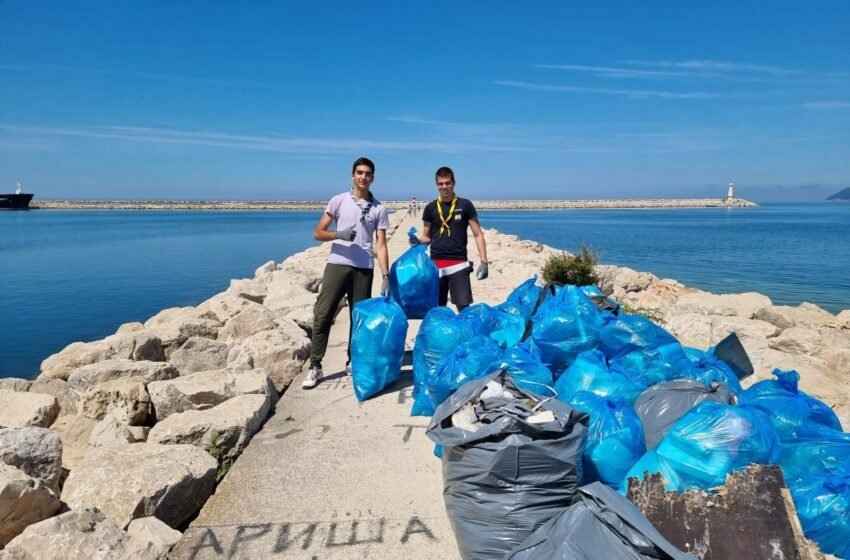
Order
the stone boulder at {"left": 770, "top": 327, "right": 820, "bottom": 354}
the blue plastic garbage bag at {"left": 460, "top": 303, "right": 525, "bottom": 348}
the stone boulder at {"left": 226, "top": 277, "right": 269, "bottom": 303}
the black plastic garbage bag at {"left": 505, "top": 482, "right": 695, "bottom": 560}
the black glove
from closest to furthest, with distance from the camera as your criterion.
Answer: the black plastic garbage bag at {"left": 505, "top": 482, "right": 695, "bottom": 560} → the blue plastic garbage bag at {"left": 460, "top": 303, "right": 525, "bottom": 348} → the black glove → the stone boulder at {"left": 770, "top": 327, "right": 820, "bottom": 354} → the stone boulder at {"left": 226, "top": 277, "right": 269, "bottom": 303}

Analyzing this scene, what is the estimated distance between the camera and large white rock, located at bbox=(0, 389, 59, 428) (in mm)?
4071

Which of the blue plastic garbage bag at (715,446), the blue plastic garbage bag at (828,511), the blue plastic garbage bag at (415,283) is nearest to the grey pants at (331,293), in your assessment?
the blue plastic garbage bag at (415,283)

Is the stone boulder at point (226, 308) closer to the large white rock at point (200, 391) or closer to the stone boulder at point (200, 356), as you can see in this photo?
the stone boulder at point (200, 356)

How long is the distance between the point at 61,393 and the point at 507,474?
14.1 feet

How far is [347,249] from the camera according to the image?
448 cm

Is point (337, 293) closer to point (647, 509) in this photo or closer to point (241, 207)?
point (647, 509)

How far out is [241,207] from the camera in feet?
318

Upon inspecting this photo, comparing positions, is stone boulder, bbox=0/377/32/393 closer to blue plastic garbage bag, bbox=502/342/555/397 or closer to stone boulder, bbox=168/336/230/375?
stone boulder, bbox=168/336/230/375

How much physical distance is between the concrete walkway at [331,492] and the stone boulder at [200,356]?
149 centimetres

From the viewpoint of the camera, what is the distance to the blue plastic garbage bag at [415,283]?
484cm

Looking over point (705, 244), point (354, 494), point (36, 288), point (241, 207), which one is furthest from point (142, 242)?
point (241, 207)

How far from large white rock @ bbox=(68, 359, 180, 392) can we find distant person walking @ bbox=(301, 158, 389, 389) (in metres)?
1.21

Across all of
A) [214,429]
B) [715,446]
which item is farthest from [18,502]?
[715,446]

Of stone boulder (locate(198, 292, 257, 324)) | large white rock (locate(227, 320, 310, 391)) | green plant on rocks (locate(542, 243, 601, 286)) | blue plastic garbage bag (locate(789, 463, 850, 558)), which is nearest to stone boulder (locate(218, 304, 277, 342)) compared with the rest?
stone boulder (locate(198, 292, 257, 324))
